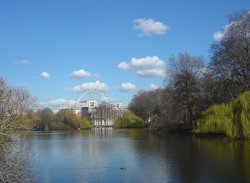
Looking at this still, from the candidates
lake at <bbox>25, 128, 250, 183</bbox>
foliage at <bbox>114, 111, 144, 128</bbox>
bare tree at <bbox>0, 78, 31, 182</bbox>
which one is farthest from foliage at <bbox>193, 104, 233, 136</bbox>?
foliage at <bbox>114, 111, 144, 128</bbox>

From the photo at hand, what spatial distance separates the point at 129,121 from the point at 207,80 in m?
66.2

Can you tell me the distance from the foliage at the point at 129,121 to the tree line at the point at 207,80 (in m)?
41.6

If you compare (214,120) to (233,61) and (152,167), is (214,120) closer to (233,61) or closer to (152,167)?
(233,61)

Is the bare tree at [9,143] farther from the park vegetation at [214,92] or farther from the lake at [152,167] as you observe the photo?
the park vegetation at [214,92]

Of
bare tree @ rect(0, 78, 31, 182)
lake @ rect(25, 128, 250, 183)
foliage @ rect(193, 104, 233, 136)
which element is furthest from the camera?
foliage @ rect(193, 104, 233, 136)

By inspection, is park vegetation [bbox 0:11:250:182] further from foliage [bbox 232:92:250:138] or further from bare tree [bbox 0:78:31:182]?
bare tree [bbox 0:78:31:182]

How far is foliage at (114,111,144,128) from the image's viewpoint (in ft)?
393

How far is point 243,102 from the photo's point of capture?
3900cm

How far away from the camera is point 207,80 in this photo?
187ft

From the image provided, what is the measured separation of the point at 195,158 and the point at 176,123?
39.6 m

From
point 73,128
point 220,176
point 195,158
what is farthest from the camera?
point 73,128

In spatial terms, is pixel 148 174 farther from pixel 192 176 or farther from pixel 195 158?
pixel 195 158

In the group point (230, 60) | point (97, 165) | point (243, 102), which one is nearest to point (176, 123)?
point (230, 60)

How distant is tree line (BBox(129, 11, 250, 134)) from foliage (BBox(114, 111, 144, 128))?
1636 inches
